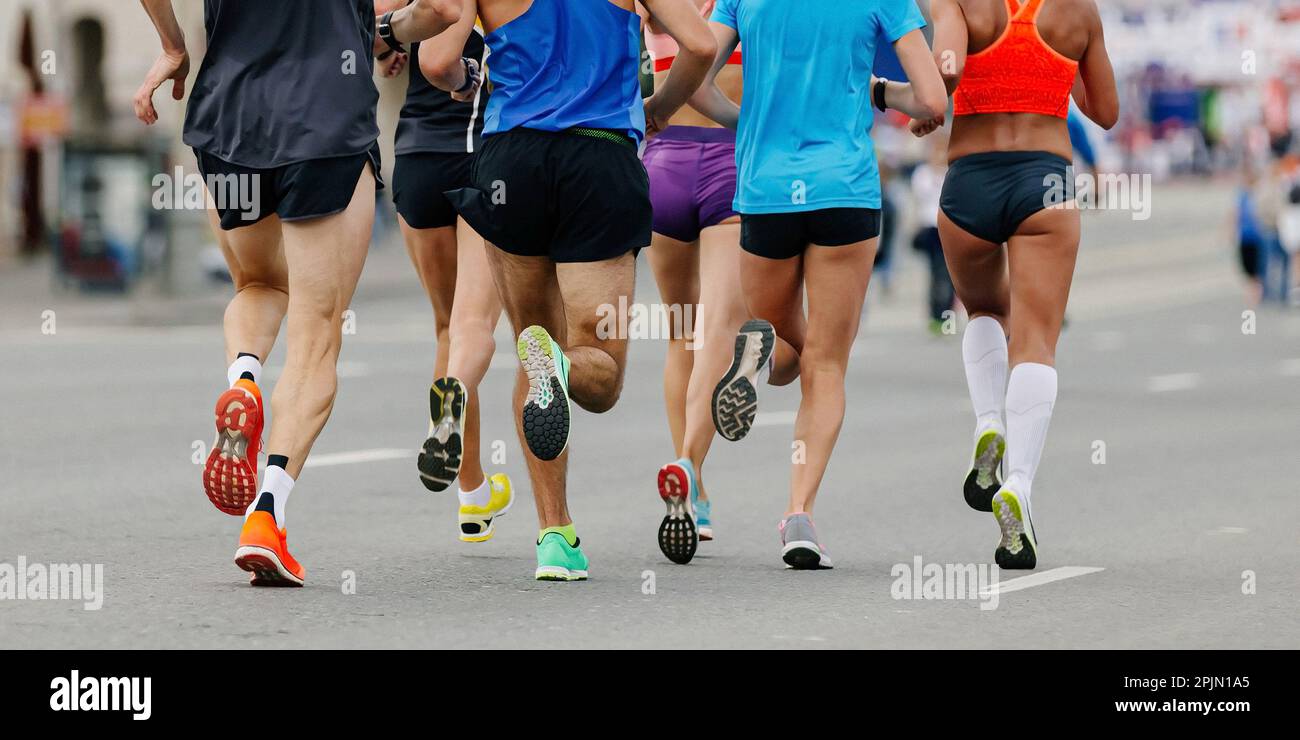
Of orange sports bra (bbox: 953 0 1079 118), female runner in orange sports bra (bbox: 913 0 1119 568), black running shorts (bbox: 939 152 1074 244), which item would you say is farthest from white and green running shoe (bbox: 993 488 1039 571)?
orange sports bra (bbox: 953 0 1079 118)

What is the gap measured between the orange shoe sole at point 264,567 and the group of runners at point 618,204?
0.01 meters

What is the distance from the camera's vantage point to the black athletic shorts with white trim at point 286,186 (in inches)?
271

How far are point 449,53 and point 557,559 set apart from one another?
63.9 inches

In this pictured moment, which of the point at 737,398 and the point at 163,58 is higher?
the point at 163,58

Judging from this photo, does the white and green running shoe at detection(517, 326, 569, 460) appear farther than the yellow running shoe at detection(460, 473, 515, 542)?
No

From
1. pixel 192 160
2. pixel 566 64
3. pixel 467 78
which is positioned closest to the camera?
pixel 566 64

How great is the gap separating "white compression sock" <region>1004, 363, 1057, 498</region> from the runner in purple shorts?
1.02 m

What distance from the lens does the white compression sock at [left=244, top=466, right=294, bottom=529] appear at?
22.0ft

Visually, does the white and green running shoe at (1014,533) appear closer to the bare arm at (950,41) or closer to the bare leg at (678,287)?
the bare leg at (678,287)

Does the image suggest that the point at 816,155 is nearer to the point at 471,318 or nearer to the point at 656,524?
the point at 471,318

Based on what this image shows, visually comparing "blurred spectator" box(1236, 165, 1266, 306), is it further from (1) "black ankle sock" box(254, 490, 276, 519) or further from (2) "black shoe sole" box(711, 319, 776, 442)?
(1) "black ankle sock" box(254, 490, 276, 519)

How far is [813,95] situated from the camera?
25.1ft

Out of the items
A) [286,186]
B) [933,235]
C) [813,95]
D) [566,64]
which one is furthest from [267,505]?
[933,235]
